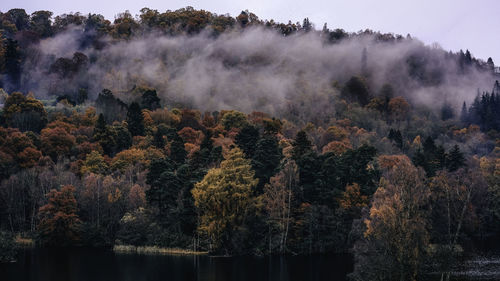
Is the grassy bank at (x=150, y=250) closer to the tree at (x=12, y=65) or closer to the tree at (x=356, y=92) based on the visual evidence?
the tree at (x=356, y=92)

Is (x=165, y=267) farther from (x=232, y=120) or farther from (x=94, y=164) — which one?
(x=232, y=120)

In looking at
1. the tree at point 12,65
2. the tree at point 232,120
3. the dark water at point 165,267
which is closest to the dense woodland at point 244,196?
the dark water at point 165,267

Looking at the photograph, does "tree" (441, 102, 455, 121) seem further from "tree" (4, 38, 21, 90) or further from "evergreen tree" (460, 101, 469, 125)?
"tree" (4, 38, 21, 90)

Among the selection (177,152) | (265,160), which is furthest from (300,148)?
(177,152)

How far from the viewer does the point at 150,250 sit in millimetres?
68812

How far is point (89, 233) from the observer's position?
74.3 metres

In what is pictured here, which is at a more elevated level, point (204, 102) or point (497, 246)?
point (204, 102)

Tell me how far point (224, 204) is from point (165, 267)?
13.2 m

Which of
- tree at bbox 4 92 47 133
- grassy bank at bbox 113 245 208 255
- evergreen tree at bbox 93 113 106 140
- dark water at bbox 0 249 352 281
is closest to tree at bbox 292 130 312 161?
dark water at bbox 0 249 352 281

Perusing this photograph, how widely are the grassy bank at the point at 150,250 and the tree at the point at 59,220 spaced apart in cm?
758

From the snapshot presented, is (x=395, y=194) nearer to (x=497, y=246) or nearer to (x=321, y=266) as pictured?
(x=321, y=266)

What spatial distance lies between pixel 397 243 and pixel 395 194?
381cm

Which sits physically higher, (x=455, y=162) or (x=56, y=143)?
(x=56, y=143)

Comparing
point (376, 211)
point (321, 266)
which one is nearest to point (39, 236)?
point (321, 266)
